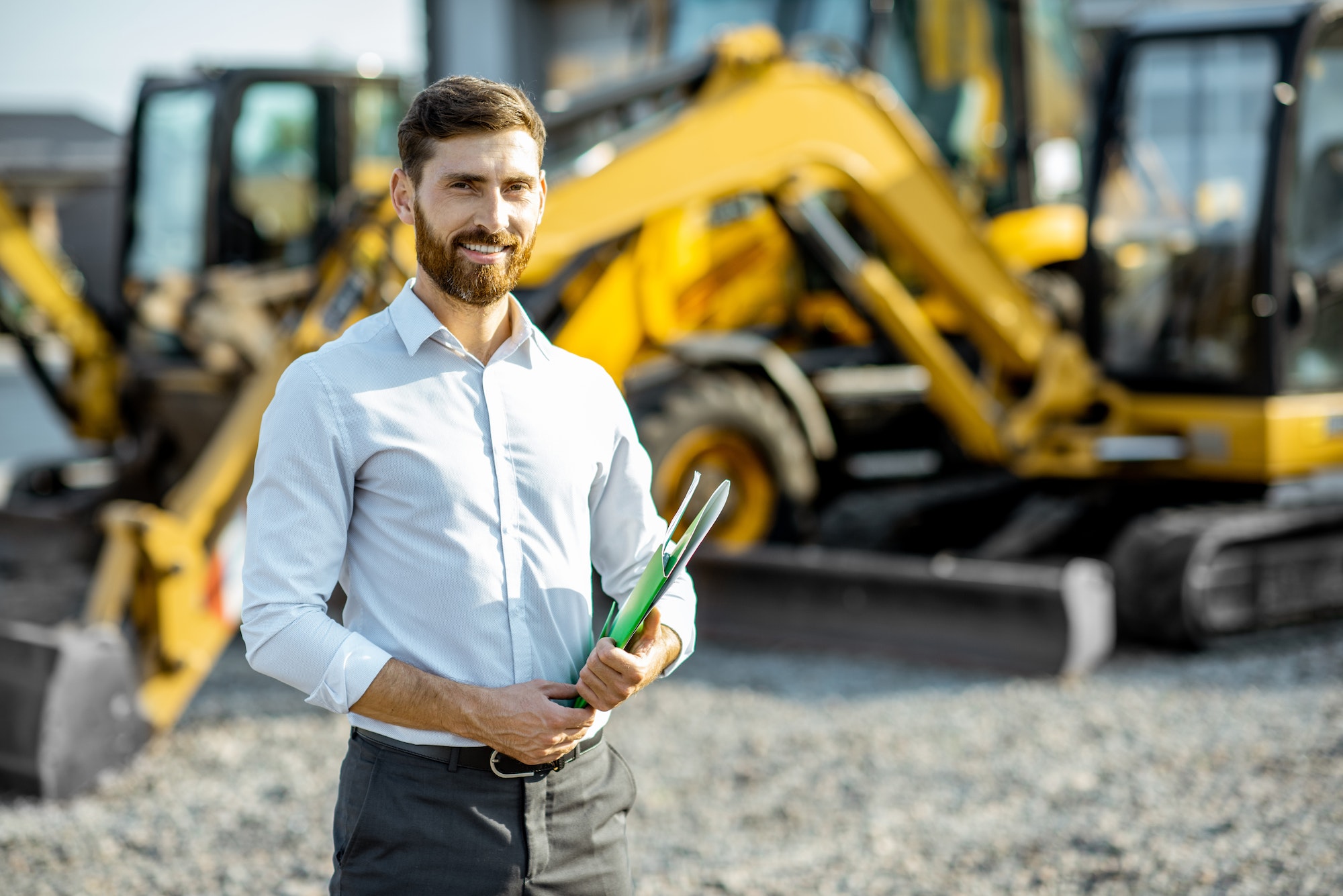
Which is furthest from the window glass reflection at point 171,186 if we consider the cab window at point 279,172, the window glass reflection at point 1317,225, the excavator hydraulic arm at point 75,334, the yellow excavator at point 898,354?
the window glass reflection at point 1317,225

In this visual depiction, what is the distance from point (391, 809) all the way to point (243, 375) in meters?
6.17

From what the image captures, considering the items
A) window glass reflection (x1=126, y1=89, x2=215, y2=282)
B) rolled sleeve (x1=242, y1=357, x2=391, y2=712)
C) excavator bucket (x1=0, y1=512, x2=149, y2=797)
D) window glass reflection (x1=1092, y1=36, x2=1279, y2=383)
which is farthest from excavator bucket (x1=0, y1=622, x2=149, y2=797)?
window glass reflection (x1=126, y1=89, x2=215, y2=282)

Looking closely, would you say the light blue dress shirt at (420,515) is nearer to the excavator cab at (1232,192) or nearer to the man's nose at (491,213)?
the man's nose at (491,213)

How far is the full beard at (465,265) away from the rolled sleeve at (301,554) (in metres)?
0.19

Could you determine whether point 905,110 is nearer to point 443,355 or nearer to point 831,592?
point 831,592

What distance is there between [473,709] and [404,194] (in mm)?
617

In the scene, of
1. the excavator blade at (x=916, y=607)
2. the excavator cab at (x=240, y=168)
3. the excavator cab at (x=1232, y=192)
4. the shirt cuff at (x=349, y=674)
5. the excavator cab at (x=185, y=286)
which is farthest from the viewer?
the excavator cab at (x=240, y=168)

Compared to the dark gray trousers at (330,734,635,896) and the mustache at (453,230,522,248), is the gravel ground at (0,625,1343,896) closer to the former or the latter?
the dark gray trousers at (330,734,635,896)

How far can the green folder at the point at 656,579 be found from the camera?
165cm

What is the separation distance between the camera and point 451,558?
166 cm

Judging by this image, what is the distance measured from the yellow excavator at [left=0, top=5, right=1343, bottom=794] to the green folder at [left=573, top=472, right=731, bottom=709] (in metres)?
2.95

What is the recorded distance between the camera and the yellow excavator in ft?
15.3

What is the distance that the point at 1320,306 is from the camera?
6.01m

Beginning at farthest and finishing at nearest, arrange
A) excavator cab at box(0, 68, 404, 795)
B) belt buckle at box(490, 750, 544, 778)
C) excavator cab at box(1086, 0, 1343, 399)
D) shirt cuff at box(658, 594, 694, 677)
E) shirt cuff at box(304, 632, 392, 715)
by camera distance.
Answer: excavator cab at box(0, 68, 404, 795)
excavator cab at box(1086, 0, 1343, 399)
shirt cuff at box(658, 594, 694, 677)
belt buckle at box(490, 750, 544, 778)
shirt cuff at box(304, 632, 392, 715)
